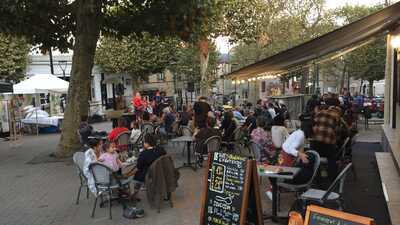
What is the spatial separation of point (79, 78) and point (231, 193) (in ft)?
26.4

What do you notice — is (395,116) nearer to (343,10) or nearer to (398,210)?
(398,210)

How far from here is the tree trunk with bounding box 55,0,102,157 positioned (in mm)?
11070

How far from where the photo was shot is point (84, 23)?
1099 centimetres

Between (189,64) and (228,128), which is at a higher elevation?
(189,64)

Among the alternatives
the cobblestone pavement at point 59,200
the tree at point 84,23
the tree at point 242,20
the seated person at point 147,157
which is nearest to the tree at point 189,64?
the tree at point 242,20

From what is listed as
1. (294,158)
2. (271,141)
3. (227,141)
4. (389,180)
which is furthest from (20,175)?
(389,180)

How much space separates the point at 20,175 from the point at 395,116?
983 cm

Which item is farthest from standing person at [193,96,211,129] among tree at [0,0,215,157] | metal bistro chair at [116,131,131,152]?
tree at [0,0,215,157]

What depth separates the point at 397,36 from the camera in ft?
20.8

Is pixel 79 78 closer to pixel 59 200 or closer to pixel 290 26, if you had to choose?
pixel 59 200

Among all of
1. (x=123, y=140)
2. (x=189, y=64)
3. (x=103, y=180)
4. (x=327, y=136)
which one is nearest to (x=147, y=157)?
(x=103, y=180)

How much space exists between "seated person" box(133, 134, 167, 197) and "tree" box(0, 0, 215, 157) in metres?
4.83

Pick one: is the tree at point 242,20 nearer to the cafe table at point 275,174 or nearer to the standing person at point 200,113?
the standing person at point 200,113

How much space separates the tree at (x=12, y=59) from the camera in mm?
26094
